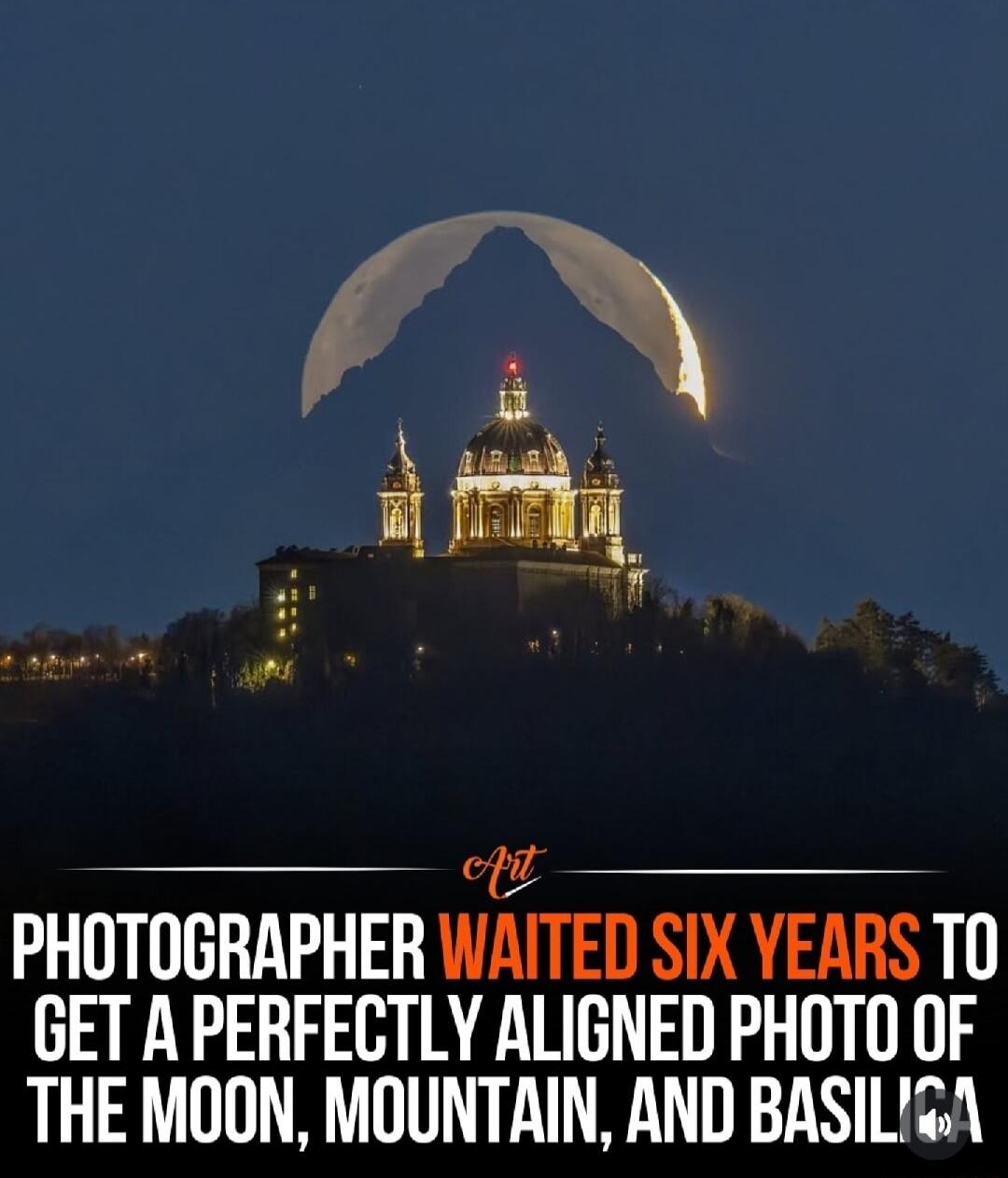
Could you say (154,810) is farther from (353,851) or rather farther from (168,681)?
(168,681)

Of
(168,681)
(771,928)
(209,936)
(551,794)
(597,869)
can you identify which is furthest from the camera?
(168,681)

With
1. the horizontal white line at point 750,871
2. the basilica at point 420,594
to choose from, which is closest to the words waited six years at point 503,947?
the horizontal white line at point 750,871

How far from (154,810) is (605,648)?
3282cm

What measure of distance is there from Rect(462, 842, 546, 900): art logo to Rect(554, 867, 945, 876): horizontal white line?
3.72ft

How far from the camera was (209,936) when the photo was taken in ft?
362

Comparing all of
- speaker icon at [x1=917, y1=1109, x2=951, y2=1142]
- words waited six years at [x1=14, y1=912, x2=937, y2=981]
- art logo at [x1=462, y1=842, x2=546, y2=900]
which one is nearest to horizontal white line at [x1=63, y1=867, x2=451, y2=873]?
art logo at [x1=462, y1=842, x2=546, y2=900]

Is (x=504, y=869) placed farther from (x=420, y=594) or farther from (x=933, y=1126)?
(x=420, y=594)

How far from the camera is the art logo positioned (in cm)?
12494

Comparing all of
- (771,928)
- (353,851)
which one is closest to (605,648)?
(353,851)

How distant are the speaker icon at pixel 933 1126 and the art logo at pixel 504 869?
982 inches

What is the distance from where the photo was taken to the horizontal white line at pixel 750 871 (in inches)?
5089

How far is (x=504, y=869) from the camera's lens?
129 metres

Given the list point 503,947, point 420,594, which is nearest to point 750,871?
point 503,947

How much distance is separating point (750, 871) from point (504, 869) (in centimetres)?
596
